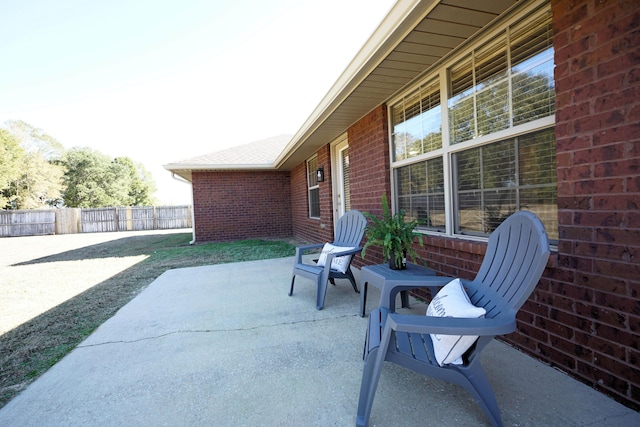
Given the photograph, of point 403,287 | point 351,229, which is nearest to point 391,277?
point 403,287

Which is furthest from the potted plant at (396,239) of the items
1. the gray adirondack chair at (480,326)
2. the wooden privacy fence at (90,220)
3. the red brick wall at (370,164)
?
the wooden privacy fence at (90,220)

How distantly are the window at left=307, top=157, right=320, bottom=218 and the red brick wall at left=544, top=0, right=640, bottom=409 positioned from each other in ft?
20.1

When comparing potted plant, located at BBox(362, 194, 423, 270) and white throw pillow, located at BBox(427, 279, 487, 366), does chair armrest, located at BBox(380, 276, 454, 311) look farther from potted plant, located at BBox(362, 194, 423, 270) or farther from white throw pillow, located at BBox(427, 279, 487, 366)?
potted plant, located at BBox(362, 194, 423, 270)

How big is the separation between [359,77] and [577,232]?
231 centimetres

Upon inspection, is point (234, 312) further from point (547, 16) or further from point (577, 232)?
point (547, 16)

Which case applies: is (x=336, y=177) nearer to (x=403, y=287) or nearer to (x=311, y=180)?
(x=311, y=180)

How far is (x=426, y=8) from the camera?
2008 millimetres

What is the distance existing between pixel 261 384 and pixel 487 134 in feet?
8.26

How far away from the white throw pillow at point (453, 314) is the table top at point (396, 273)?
416mm

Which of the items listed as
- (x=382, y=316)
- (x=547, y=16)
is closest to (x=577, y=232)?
(x=382, y=316)

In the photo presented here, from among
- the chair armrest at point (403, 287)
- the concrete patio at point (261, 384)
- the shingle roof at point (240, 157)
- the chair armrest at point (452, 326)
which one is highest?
the shingle roof at point (240, 157)

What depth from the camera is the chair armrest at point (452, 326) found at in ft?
4.12

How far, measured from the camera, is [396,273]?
2.60 meters

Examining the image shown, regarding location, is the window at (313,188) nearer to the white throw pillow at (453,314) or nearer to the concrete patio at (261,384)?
the concrete patio at (261,384)
